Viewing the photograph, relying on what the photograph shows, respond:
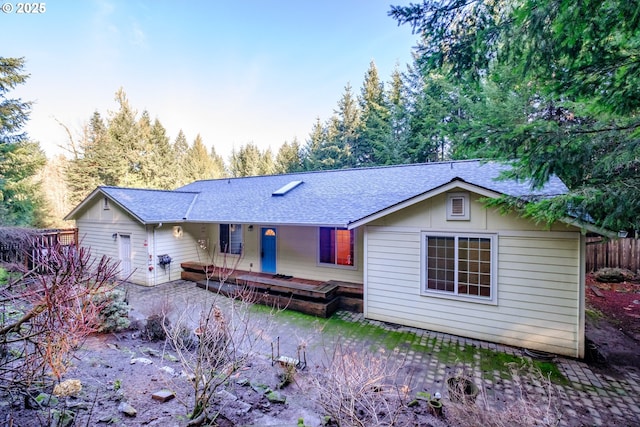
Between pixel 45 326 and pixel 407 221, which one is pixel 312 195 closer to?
pixel 407 221

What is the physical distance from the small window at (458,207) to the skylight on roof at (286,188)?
6525 mm

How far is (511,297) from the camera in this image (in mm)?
5598

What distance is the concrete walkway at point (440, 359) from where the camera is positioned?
3.81m

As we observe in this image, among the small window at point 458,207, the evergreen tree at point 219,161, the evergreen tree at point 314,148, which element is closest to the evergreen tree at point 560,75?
the small window at point 458,207

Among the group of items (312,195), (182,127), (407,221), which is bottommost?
(407,221)

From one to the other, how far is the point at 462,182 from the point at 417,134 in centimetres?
1468

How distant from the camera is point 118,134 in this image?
24.2m

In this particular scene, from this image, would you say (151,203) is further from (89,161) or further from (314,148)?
(314,148)

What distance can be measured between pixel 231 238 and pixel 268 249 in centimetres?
187

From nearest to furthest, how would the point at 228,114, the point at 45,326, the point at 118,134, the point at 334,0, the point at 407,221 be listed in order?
1. the point at 45,326
2. the point at 407,221
3. the point at 334,0
4. the point at 118,134
5. the point at 228,114

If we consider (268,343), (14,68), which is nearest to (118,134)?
(14,68)

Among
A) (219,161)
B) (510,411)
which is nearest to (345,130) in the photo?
(510,411)

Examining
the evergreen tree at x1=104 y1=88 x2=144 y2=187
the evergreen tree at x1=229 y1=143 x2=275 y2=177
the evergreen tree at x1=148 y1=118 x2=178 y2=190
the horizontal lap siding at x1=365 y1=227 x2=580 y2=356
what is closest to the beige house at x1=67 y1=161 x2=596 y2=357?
the horizontal lap siding at x1=365 y1=227 x2=580 y2=356

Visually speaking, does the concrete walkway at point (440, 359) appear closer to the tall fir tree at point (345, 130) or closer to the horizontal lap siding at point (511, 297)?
the horizontal lap siding at point (511, 297)
